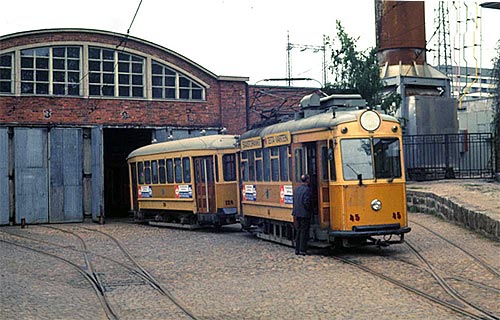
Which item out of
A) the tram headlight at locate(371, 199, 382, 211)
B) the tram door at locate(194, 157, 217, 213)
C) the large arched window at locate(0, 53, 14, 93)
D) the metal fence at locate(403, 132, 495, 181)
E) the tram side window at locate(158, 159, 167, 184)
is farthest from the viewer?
the metal fence at locate(403, 132, 495, 181)

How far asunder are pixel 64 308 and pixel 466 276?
5.96 meters

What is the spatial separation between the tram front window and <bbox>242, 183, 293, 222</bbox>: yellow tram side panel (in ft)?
7.09

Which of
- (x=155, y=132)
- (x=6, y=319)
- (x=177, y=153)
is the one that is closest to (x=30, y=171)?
(x=155, y=132)

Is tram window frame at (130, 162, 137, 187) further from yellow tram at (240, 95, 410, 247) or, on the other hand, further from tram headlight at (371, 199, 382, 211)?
tram headlight at (371, 199, 382, 211)

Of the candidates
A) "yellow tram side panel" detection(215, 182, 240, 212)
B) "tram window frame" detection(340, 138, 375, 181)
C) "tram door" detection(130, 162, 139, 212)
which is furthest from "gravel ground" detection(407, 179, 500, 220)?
"tram door" detection(130, 162, 139, 212)

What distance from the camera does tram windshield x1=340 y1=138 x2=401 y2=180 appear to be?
13.5 m

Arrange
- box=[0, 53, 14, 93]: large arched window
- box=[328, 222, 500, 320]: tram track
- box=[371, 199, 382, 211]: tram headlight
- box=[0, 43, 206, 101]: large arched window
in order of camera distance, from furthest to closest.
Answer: box=[0, 43, 206, 101]: large arched window < box=[0, 53, 14, 93]: large arched window < box=[371, 199, 382, 211]: tram headlight < box=[328, 222, 500, 320]: tram track

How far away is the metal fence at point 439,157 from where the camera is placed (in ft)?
89.5

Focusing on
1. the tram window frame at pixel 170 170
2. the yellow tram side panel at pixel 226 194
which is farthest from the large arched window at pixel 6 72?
the yellow tram side panel at pixel 226 194

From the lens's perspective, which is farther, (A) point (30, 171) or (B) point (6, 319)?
(A) point (30, 171)

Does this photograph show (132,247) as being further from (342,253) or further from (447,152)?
(447,152)

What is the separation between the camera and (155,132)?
29.5 meters

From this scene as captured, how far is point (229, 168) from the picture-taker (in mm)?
20875

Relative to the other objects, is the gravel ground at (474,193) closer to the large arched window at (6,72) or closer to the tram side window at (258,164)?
the tram side window at (258,164)
